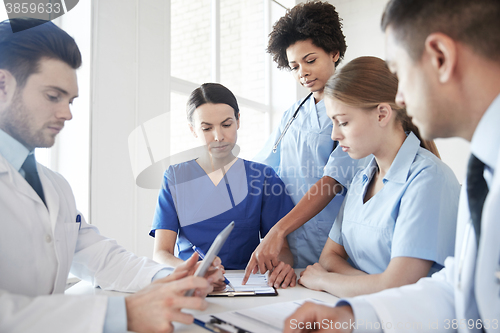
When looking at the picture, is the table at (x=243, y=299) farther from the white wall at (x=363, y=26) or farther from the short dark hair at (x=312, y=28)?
the white wall at (x=363, y=26)

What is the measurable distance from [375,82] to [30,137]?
99 cm

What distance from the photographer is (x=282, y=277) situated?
1.10m

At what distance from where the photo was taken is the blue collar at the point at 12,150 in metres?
0.85

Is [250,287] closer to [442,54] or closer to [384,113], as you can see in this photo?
[384,113]

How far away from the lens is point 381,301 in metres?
0.66

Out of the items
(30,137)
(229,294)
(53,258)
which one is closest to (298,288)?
(229,294)

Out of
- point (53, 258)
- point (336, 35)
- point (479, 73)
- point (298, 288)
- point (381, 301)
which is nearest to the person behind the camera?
point (479, 73)

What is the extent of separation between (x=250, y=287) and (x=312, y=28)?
1202 millimetres

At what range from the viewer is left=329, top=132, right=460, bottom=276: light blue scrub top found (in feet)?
2.97

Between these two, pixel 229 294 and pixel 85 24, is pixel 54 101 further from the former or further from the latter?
pixel 85 24

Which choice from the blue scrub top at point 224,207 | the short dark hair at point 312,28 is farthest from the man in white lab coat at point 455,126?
the short dark hair at point 312,28

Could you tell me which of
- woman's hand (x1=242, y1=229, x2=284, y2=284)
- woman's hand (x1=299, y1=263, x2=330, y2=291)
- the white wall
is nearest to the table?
woman's hand (x1=299, y1=263, x2=330, y2=291)

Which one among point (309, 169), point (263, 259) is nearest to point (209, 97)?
point (309, 169)

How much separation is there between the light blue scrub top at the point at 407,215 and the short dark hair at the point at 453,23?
1.54 ft
